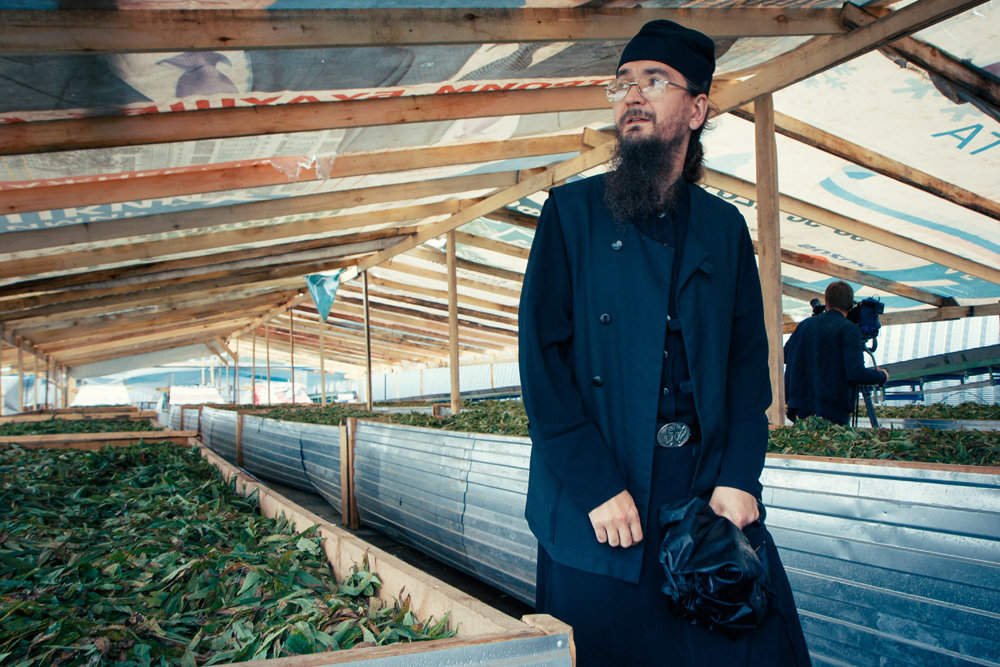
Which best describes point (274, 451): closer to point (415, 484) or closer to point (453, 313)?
point (453, 313)

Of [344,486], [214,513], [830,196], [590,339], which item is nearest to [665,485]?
[590,339]

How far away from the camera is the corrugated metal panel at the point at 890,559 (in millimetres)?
2043

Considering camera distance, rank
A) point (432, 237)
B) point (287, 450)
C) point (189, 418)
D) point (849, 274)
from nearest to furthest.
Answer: point (287, 450)
point (849, 274)
point (432, 237)
point (189, 418)

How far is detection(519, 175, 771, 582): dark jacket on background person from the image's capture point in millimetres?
1308

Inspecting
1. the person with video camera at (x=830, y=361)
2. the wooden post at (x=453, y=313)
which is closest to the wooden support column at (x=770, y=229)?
the person with video camera at (x=830, y=361)

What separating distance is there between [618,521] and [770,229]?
3.97 meters

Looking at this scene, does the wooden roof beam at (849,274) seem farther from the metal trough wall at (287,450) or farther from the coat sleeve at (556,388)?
the coat sleeve at (556,388)

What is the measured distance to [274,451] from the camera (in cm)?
866

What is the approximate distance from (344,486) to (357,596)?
13.8 ft

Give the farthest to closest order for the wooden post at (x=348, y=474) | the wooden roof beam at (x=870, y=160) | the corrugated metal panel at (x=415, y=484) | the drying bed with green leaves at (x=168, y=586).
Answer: the wooden post at (x=348, y=474), the wooden roof beam at (x=870, y=160), the corrugated metal panel at (x=415, y=484), the drying bed with green leaves at (x=168, y=586)

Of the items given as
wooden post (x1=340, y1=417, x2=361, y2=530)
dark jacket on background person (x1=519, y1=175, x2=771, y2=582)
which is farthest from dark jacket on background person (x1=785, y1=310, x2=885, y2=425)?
wooden post (x1=340, y1=417, x2=361, y2=530)

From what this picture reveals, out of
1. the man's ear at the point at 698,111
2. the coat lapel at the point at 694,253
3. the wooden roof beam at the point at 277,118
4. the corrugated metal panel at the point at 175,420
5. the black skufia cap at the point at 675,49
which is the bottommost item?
the corrugated metal panel at the point at 175,420

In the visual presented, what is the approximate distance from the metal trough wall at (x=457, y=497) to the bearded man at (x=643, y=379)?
2133 mm

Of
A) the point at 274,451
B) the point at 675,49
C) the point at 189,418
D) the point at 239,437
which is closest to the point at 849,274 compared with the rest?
the point at 274,451
